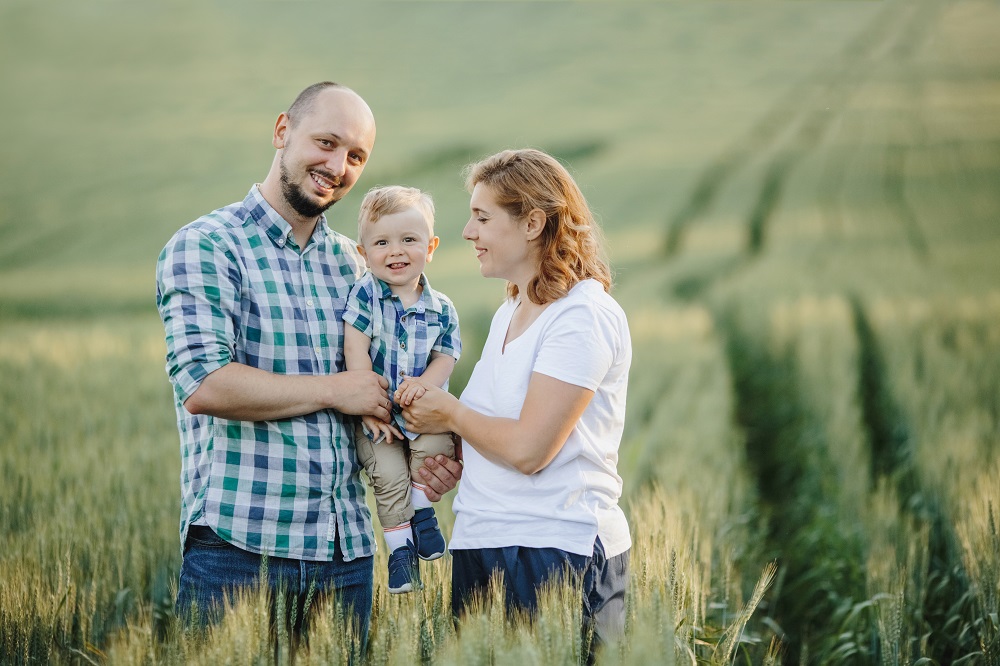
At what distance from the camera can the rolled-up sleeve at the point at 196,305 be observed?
2371 millimetres

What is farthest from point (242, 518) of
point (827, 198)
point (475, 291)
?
point (827, 198)

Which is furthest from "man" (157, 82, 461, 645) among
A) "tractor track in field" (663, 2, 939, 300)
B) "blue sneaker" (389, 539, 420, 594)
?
"tractor track in field" (663, 2, 939, 300)

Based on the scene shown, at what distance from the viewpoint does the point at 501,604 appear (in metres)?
2.04

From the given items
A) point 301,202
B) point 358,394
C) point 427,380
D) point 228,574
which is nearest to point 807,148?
point 427,380

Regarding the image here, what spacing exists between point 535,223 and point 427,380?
598mm

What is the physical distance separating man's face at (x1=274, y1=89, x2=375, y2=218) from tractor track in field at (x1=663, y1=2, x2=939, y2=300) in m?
7.88

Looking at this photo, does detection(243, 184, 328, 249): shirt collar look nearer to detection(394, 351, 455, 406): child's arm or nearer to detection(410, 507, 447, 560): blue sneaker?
detection(394, 351, 455, 406): child's arm

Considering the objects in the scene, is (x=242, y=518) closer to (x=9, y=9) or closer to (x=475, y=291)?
(x=475, y=291)

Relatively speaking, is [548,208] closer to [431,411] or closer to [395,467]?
[431,411]

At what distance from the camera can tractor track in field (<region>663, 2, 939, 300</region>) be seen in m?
12.5

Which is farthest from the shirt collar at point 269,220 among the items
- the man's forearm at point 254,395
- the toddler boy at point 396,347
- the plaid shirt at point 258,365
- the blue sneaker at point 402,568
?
the blue sneaker at point 402,568

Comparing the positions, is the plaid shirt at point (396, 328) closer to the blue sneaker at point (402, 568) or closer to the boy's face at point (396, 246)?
the boy's face at point (396, 246)

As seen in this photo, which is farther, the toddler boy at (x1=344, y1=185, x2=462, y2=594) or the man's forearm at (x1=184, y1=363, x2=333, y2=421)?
the toddler boy at (x1=344, y1=185, x2=462, y2=594)

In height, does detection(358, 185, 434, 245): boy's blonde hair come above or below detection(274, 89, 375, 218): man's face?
below
